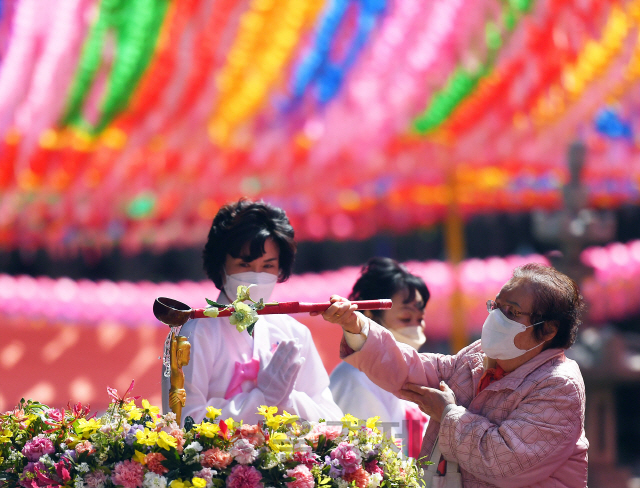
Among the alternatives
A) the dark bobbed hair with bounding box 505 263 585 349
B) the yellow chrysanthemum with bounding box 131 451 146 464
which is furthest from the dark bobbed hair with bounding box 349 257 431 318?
the yellow chrysanthemum with bounding box 131 451 146 464

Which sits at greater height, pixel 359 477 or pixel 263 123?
pixel 263 123

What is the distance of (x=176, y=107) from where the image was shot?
17.1 feet

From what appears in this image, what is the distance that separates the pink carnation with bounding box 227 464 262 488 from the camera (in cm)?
168

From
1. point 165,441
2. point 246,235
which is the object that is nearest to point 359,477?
point 165,441

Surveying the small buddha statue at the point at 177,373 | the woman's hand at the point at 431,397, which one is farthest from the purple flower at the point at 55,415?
the woman's hand at the point at 431,397

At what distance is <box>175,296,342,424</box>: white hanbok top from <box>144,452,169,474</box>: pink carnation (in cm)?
32

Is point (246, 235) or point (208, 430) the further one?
point (246, 235)

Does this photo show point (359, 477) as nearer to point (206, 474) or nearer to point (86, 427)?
point (206, 474)

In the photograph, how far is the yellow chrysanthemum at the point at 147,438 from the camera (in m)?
1.69

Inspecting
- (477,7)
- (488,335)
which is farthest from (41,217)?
(488,335)

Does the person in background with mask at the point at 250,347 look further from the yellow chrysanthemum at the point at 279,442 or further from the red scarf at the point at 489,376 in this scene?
the red scarf at the point at 489,376

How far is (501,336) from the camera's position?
76.2 inches

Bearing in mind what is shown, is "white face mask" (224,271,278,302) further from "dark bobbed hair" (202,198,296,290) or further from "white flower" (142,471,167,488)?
"white flower" (142,471,167,488)

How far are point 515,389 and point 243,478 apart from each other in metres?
0.68
